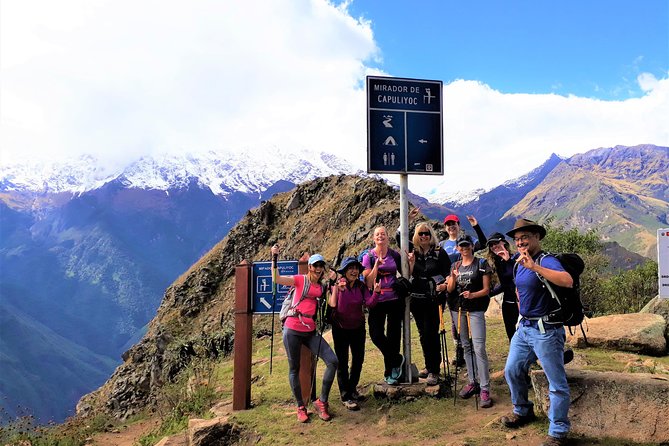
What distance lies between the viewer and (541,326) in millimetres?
5094

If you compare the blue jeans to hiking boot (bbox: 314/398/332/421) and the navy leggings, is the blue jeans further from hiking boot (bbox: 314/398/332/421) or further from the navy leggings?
hiking boot (bbox: 314/398/332/421)

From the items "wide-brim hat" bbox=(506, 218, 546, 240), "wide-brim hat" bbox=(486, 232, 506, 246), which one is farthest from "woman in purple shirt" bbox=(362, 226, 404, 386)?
"wide-brim hat" bbox=(506, 218, 546, 240)

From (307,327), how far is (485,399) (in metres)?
2.34

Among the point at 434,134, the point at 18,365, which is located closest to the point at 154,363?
the point at 434,134

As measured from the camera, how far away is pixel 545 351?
16.7 ft

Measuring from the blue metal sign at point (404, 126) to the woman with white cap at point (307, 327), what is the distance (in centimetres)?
171

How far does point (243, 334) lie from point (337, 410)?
186 cm

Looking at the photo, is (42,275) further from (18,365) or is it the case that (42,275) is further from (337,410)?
(337,410)

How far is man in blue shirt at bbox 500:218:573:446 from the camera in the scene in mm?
5047

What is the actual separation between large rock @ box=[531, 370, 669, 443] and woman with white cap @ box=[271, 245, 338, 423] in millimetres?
2571

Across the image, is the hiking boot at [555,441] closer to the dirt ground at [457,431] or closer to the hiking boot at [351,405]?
the dirt ground at [457,431]

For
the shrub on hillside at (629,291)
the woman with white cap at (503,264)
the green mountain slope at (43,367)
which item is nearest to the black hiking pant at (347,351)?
the woman with white cap at (503,264)

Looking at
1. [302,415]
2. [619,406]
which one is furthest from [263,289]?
[619,406]

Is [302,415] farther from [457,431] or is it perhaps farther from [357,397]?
[457,431]
